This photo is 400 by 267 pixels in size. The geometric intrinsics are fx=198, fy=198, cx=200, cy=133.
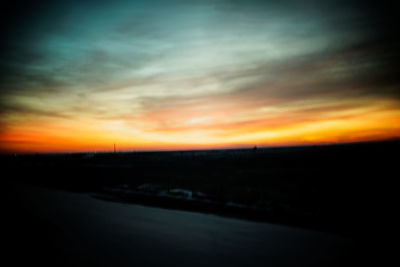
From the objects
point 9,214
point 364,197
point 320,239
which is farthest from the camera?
point 364,197

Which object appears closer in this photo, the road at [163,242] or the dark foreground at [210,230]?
the road at [163,242]

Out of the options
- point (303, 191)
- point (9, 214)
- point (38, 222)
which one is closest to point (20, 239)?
point (38, 222)

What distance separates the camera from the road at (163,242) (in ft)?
19.7

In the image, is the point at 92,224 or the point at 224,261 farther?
the point at 92,224

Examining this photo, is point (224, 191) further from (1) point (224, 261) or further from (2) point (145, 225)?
(1) point (224, 261)

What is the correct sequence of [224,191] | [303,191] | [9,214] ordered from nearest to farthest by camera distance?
[9,214]
[303,191]
[224,191]

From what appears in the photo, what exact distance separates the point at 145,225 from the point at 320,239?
24.0 feet

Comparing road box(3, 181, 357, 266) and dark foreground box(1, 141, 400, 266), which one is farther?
dark foreground box(1, 141, 400, 266)

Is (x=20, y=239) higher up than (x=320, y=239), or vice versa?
(x=20, y=239)

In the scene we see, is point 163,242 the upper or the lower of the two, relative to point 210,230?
upper

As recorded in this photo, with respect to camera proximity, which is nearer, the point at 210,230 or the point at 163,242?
the point at 163,242

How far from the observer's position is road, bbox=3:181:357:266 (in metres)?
6.01

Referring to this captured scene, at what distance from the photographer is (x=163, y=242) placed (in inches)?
289

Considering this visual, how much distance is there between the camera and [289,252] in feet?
21.5
